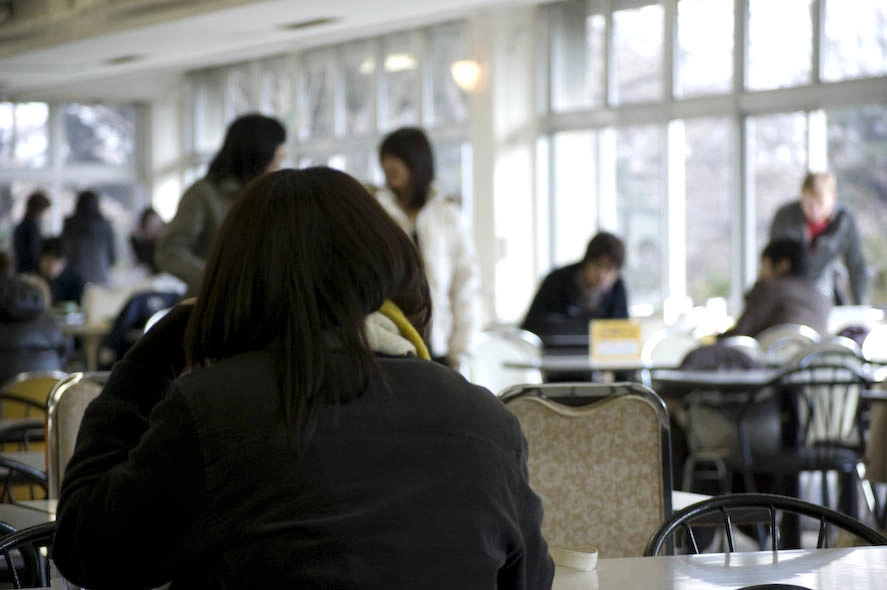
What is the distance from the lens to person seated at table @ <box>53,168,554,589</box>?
132 cm

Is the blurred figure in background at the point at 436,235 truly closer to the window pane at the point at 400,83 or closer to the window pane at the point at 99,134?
the window pane at the point at 400,83

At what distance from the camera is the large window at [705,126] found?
8484 mm

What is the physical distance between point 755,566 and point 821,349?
11.7 feet

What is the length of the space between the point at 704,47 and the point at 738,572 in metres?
8.00

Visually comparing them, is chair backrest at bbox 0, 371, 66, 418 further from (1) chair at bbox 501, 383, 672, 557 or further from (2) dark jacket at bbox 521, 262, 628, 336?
(2) dark jacket at bbox 521, 262, 628, 336

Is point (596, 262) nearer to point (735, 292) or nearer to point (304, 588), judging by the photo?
point (735, 292)

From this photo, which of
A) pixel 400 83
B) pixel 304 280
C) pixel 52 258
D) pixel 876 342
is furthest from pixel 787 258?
pixel 52 258

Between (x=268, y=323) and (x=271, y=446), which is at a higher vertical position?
(x=268, y=323)

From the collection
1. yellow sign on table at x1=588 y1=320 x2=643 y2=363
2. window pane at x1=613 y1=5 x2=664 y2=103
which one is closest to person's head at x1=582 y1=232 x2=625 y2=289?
yellow sign on table at x1=588 y1=320 x2=643 y2=363

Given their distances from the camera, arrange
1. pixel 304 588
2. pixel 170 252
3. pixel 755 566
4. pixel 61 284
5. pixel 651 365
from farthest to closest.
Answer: pixel 61 284
pixel 651 365
pixel 170 252
pixel 755 566
pixel 304 588

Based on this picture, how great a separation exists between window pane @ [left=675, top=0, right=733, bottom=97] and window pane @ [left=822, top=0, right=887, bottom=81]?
0.82 meters

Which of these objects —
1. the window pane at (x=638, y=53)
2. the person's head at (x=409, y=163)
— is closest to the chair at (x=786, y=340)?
the person's head at (x=409, y=163)

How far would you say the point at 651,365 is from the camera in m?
5.74

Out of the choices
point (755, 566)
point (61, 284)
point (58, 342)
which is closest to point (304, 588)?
point (755, 566)
